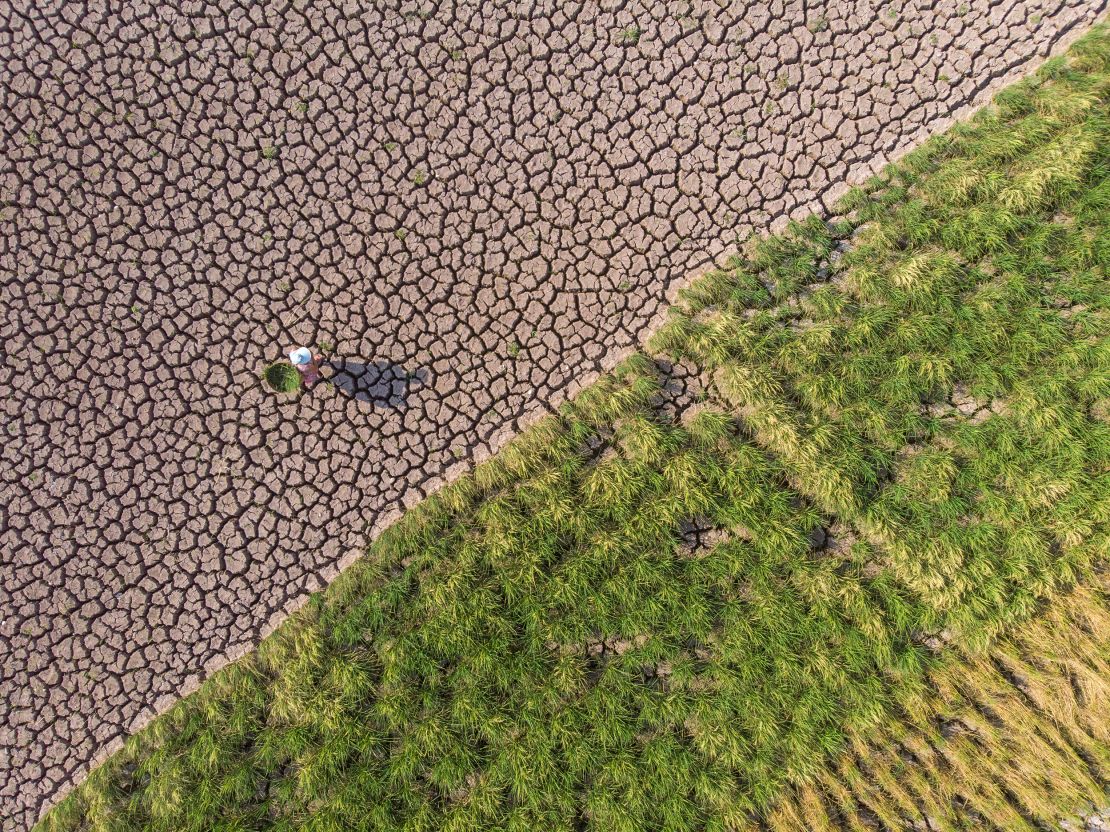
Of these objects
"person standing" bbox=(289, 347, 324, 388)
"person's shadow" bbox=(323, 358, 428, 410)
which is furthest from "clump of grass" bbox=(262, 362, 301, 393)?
"person's shadow" bbox=(323, 358, 428, 410)

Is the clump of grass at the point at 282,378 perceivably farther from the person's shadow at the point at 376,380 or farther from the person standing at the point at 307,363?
the person's shadow at the point at 376,380

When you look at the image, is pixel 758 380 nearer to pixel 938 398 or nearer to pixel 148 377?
pixel 938 398

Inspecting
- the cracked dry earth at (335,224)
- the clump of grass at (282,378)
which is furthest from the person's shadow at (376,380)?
the clump of grass at (282,378)

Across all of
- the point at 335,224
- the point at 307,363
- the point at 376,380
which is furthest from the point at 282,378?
the point at 335,224

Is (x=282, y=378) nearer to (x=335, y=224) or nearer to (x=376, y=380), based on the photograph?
(x=376, y=380)

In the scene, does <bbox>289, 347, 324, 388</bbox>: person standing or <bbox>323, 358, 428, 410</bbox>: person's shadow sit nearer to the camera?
<bbox>289, 347, 324, 388</bbox>: person standing

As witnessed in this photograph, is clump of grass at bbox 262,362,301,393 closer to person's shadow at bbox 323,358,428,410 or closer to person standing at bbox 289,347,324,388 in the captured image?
person standing at bbox 289,347,324,388

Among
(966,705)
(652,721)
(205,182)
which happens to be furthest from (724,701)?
(205,182)
